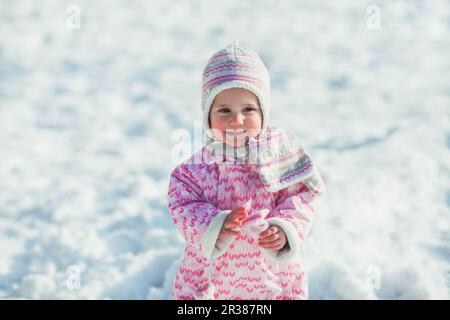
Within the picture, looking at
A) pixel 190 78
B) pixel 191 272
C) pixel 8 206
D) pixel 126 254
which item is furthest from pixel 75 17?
pixel 191 272

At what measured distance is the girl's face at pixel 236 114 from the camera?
231cm

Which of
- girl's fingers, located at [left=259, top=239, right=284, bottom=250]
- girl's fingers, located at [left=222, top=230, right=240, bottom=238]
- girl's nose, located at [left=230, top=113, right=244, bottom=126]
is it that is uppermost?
girl's nose, located at [left=230, top=113, right=244, bottom=126]

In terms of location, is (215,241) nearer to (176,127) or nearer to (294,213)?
(294,213)

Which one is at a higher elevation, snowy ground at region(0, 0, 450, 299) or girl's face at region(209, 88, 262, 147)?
snowy ground at region(0, 0, 450, 299)

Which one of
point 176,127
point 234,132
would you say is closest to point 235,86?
point 234,132

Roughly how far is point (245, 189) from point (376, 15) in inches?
230

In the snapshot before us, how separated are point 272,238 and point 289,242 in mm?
67

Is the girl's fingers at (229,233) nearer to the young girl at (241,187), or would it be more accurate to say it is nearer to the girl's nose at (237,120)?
the young girl at (241,187)

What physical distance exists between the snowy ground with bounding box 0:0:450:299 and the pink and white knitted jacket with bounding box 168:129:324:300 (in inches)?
39.8

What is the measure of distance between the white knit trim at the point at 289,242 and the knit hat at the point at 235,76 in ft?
1.14

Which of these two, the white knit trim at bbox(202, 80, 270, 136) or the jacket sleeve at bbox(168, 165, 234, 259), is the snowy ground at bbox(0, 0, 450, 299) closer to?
the jacket sleeve at bbox(168, 165, 234, 259)

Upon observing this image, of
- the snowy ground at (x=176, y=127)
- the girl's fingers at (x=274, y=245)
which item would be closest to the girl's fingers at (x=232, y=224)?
the girl's fingers at (x=274, y=245)

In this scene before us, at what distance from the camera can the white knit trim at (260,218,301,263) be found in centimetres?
222

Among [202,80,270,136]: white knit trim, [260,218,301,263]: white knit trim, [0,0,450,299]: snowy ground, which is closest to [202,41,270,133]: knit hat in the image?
[202,80,270,136]: white knit trim
